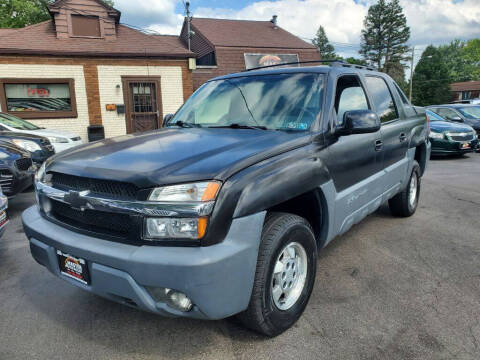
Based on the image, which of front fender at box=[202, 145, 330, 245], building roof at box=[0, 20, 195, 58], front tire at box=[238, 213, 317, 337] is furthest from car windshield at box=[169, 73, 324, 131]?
building roof at box=[0, 20, 195, 58]

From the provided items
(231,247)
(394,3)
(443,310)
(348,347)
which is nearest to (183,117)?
(231,247)

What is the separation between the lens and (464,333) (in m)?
2.36

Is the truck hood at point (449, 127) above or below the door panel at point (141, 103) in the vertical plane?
below

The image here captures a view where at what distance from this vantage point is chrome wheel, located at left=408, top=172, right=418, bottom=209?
185 inches

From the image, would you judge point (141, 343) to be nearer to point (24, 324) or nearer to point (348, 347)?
point (24, 324)

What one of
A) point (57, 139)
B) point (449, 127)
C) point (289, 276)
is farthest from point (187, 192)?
point (449, 127)

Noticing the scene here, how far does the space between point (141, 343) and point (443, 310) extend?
214 centimetres

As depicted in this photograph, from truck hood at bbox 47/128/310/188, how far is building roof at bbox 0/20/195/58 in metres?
13.2

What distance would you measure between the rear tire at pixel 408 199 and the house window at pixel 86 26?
47.5 ft

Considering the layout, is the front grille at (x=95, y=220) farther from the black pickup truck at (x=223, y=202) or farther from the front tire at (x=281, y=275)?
the front tire at (x=281, y=275)

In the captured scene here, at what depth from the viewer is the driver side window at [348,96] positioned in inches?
119

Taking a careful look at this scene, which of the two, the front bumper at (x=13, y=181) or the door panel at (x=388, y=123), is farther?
the front bumper at (x=13, y=181)

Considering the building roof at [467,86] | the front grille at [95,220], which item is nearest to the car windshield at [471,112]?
the front grille at [95,220]

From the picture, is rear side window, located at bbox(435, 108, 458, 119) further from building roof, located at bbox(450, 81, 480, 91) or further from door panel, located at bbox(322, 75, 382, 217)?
building roof, located at bbox(450, 81, 480, 91)
